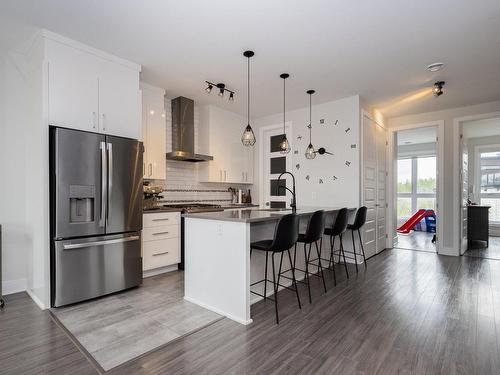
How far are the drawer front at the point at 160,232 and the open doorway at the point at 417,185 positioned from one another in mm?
5982

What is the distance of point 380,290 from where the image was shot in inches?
128

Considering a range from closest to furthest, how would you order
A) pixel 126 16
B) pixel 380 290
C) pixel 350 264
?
pixel 126 16
pixel 380 290
pixel 350 264

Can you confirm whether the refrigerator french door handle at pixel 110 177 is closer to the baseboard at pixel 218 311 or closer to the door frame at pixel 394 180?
the baseboard at pixel 218 311

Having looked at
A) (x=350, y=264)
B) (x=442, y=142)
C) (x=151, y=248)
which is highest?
(x=442, y=142)

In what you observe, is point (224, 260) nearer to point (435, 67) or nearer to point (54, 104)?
point (54, 104)

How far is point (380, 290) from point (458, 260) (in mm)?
2418

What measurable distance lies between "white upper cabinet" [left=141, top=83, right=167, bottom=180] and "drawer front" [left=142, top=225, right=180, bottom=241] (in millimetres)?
758

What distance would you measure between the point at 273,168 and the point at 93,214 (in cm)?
356

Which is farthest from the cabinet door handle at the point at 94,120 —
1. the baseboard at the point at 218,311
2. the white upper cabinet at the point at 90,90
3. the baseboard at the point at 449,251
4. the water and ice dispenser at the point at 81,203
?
the baseboard at the point at 449,251

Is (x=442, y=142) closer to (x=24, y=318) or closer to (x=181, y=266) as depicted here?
(x=181, y=266)

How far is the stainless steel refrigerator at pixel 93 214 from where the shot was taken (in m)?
2.67

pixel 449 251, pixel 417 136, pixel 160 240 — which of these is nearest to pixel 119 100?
pixel 160 240

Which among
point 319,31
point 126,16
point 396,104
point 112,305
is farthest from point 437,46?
point 112,305

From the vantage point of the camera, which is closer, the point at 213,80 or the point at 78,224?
the point at 78,224
